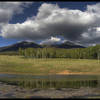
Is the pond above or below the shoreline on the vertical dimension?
below

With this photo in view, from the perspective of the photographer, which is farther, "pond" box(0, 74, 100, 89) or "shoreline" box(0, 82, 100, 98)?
"pond" box(0, 74, 100, 89)

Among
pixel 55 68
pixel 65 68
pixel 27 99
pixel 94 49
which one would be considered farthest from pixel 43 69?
pixel 94 49

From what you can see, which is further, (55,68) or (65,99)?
(55,68)

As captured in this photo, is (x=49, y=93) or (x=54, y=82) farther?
(x=54, y=82)

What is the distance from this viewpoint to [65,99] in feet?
104

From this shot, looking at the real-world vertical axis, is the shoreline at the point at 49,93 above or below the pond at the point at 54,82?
above

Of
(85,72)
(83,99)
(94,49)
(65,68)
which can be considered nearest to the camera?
(83,99)

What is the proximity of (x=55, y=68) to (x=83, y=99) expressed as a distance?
8454 cm

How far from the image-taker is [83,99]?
3116cm

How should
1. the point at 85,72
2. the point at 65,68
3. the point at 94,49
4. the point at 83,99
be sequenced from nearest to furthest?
the point at 83,99, the point at 85,72, the point at 65,68, the point at 94,49

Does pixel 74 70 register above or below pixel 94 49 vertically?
below

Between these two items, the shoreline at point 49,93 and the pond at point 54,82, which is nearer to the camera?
the shoreline at point 49,93

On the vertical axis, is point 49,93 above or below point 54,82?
above

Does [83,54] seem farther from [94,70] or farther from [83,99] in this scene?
[83,99]
